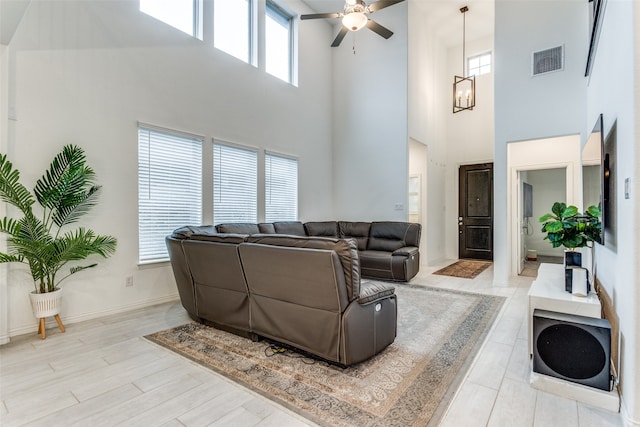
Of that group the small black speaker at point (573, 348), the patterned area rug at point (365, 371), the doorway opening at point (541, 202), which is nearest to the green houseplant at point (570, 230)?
the small black speaker at point (573, 348)

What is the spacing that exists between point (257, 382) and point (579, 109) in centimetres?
521

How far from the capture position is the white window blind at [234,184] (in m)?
4.93

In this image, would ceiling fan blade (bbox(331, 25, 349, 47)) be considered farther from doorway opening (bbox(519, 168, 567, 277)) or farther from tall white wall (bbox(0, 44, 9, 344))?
doorway opening (bbox(519, 168, 567, 277))

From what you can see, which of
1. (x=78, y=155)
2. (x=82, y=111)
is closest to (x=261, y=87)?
(x=82, y=111)

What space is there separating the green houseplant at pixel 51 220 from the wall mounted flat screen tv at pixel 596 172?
4487 millimetres

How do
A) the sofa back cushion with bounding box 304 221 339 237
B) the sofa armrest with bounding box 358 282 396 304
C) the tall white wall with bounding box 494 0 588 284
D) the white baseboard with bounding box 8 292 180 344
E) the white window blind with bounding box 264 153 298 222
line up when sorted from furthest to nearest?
the sofa back cushion with bounding box 304 221 339 237, the white window blind with bounding box 264 153 298 222, the tall white wall with bounding box 494 0 588 284, the white baseboard with bounding box 8 292 180 344, the sofa armrest with bounding box 358 282 396 304

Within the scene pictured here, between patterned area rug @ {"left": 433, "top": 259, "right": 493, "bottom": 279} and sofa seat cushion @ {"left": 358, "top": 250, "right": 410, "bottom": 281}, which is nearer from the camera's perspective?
sofa seat cushion @ {"left": 358, "top": 250, "right": 410, "bottom": 281}

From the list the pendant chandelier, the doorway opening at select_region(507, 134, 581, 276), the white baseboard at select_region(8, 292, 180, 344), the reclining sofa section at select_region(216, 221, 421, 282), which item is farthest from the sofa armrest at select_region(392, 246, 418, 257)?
the pendant chandelier

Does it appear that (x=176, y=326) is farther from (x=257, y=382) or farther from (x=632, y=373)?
Answer: (x=632, y=373)

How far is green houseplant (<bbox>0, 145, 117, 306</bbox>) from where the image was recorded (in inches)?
112

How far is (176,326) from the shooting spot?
3283mm

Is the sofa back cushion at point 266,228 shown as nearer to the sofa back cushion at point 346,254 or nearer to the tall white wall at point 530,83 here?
the sofa back cushion at point 346,254

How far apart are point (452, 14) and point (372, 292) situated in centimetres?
694

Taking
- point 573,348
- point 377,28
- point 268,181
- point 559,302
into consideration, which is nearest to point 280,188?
point 268,181
